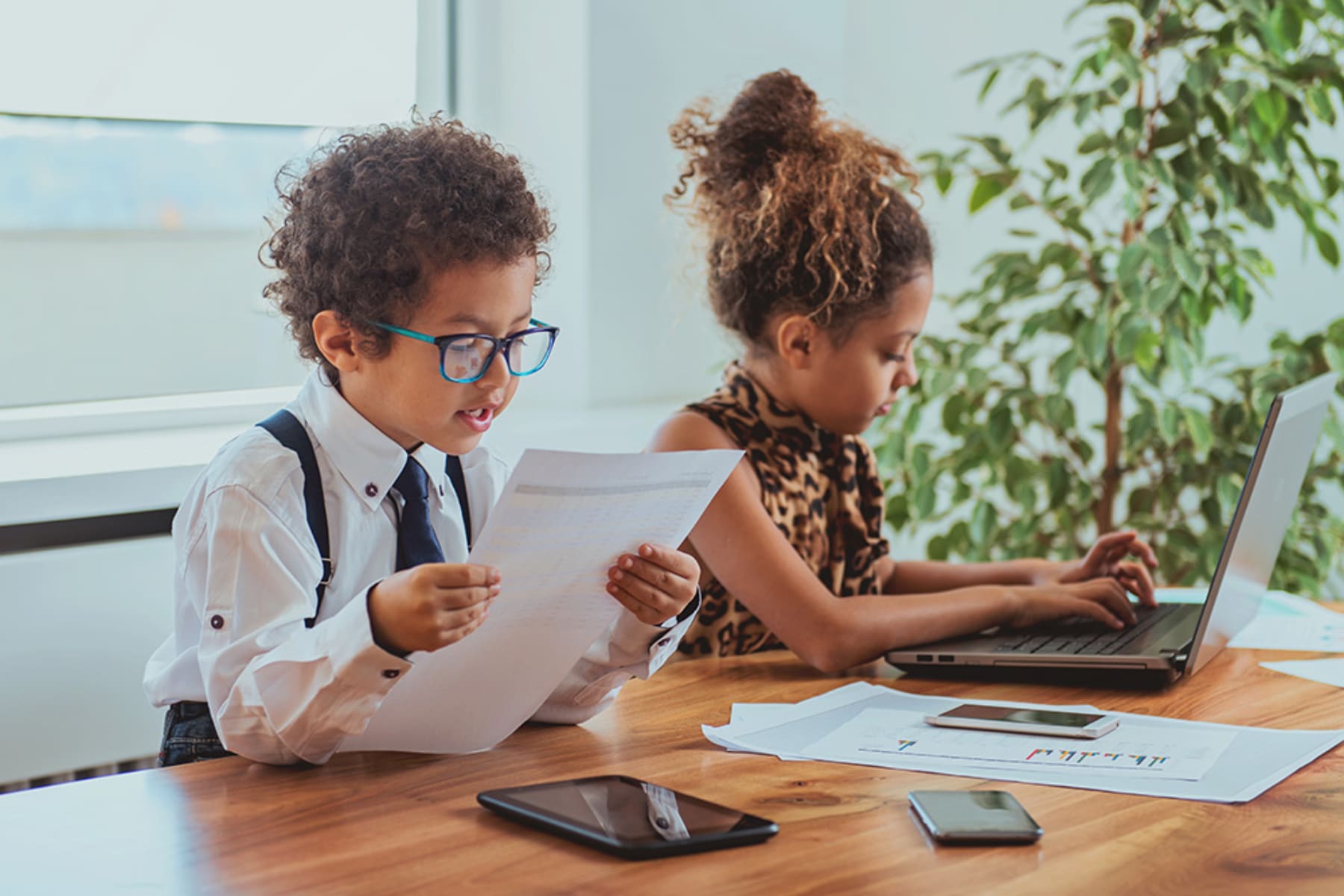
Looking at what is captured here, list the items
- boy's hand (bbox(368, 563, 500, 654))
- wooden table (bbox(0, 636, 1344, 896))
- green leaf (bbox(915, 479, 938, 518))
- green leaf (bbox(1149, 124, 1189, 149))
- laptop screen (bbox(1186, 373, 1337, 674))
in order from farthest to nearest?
green leaf (bbox(915, 479, 938, 518))
green leaf (bbox(1149, 124, 1189, 149))
laptop screen (bbox(1186, 373, 1337, 674))
boy's hand (bbox(368, 563, 500, 654))
wooden table (bbox(0, 636, 1344, 896))

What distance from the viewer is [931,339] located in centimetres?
266

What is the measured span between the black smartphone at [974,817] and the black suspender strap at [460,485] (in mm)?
568

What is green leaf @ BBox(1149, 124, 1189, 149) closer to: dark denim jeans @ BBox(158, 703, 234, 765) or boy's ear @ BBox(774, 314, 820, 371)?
boy's ear @ BBox(774, 314, 820, 371)

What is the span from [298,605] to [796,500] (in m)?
0.76

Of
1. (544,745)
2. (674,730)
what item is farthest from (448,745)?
(674,730)

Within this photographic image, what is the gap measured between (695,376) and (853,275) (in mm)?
1041

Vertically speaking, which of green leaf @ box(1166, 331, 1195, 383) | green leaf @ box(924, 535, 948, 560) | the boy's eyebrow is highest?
the boy's eyebrow

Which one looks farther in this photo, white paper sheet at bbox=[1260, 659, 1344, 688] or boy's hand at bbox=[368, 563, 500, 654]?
white paper sheet at bbox=[1260, 659, 1344, 688]

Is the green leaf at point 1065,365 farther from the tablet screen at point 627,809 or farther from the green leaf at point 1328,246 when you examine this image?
the tablet screen at point 627,809

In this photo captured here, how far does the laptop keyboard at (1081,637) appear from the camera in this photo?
1.49m

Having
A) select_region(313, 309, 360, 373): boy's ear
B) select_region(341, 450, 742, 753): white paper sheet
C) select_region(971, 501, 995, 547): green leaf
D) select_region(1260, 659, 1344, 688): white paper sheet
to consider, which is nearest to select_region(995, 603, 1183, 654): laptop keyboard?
select_region(1260, 659, 1344, 688): white paper sheet

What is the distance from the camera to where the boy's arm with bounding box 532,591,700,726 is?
1.28m

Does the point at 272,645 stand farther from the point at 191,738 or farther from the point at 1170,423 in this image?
the point at 1170,423

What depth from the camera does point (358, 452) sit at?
1.28 m
